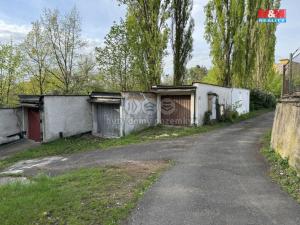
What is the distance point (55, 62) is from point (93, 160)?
20.4 metres

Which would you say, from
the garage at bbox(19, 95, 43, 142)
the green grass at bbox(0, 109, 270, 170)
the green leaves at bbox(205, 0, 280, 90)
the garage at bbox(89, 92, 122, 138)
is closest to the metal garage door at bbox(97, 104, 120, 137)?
the garage at bbox(89, 92, 122, 138)

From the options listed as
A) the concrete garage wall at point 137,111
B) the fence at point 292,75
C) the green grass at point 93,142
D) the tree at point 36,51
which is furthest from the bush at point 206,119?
the tree at point 36,51

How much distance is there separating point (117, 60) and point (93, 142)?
47.9ft

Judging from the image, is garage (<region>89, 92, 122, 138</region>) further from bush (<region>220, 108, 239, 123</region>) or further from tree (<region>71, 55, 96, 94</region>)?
tree (<region>71, 55, 96, 94</region>)

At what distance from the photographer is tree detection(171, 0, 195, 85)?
62.2 feet

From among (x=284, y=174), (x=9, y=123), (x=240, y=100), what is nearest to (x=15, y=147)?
(x=9, y=123)

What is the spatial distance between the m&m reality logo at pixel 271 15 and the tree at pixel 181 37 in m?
10.7

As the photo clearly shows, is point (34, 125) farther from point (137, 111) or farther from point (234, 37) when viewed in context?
point (234, 37)

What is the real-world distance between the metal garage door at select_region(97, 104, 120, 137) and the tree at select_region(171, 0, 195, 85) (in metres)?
5.65

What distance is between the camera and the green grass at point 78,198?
187 inches

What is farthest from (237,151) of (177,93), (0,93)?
(0,93)

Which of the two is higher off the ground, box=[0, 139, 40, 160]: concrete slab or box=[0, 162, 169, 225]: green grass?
box=[0, 162, 169, 225]: green grass

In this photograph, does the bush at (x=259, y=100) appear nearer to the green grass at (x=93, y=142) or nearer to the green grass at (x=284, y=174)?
the green grass at (x=93, y=142)

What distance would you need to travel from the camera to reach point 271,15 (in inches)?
1092
